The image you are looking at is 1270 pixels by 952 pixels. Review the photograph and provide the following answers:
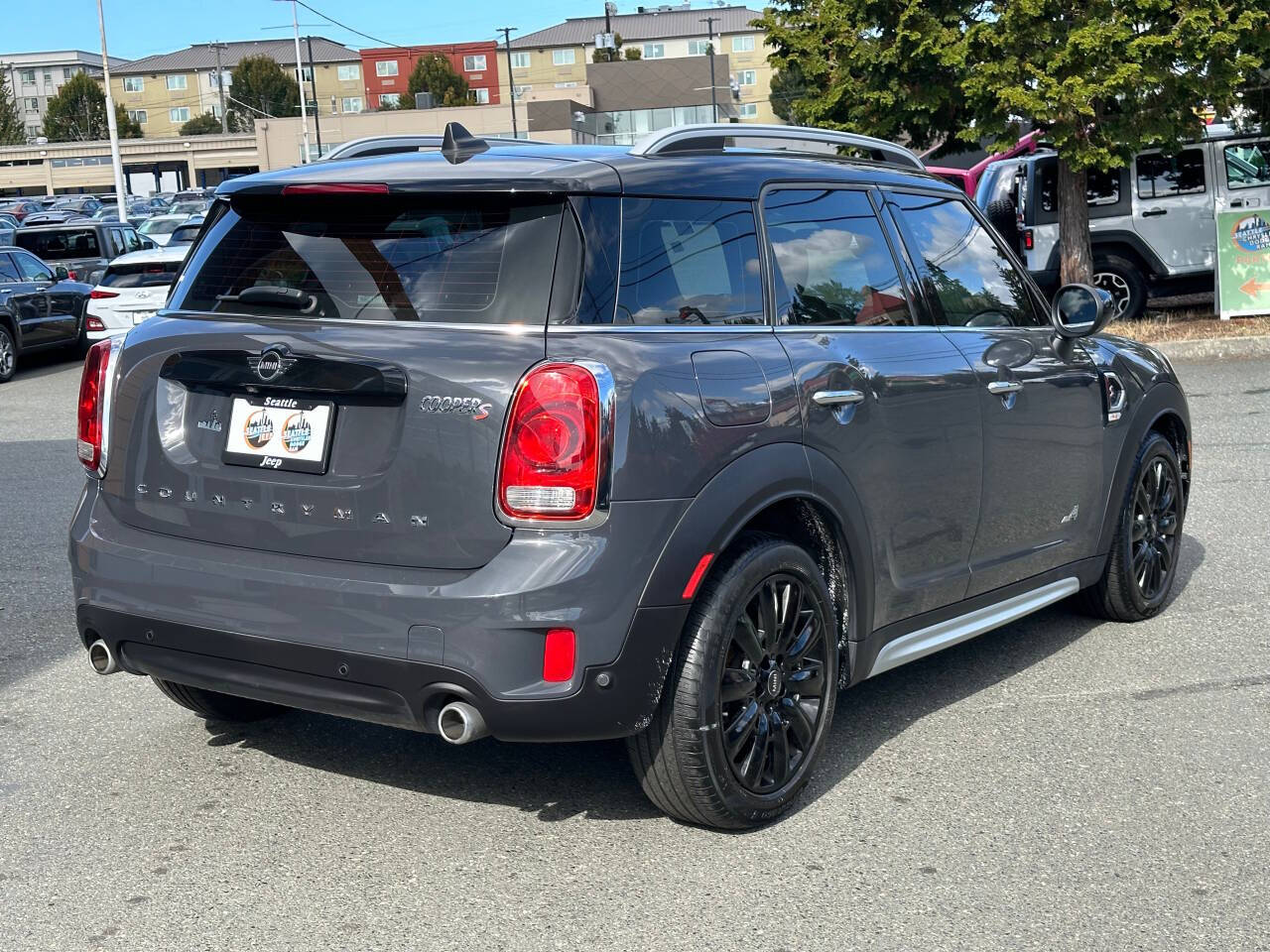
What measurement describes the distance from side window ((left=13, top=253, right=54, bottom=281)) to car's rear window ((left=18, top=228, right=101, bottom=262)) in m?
4.91

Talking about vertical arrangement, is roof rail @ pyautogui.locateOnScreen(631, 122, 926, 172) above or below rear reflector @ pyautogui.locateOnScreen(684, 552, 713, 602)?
above

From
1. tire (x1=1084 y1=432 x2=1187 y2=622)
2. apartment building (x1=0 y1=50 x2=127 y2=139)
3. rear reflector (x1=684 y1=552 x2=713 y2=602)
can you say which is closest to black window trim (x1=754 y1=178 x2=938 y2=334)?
rear reflector (x1=684 y1=552 x2=713 y2=602)

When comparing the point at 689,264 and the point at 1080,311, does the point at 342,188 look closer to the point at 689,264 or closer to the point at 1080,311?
the point at 689,264

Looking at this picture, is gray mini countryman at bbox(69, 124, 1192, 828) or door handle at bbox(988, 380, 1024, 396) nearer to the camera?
gray mini countryman at bbox(69, 124, 1192, 828)

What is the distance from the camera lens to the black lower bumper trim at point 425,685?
3.69 meters

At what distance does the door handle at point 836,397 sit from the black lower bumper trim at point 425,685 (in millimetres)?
815

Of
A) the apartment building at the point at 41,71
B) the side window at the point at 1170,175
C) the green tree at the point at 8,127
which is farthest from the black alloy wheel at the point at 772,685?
the apartment building at the point at 41,71

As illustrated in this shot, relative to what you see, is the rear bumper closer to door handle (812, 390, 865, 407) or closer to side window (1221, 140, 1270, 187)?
door handle (812, 390, 865, 407)

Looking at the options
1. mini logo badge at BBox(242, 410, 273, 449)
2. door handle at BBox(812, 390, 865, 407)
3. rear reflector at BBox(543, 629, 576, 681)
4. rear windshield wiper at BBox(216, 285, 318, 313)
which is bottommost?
rear reflector at BBox(543, 629, 576, 681)

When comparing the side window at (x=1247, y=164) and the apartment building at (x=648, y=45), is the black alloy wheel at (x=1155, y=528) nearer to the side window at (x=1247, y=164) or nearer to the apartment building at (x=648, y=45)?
the side window at (x=1247, y=164)

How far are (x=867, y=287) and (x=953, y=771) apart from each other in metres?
1.48

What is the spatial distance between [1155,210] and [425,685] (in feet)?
52.2

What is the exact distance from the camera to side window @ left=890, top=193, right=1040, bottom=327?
5.12 meters

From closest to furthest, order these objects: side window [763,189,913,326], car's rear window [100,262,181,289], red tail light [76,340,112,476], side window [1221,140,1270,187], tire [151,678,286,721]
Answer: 1. red tail light [76,340,112,476]
2. side window [763,189,913,326]
3. tire [151,678,286,721]
4. side window [1221,140,1270,187]
5. car's rear window [100,262,181,289]
